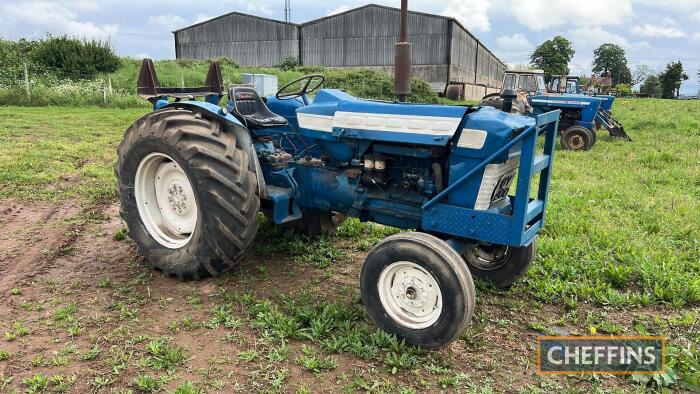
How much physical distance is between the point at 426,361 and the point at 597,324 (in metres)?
1.34

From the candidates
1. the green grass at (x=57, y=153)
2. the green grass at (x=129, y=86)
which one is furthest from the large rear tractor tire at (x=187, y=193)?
the green grass at (x=129, y=86)

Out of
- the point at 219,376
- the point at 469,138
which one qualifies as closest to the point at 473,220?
the point at 469,138

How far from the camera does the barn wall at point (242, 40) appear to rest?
130ft

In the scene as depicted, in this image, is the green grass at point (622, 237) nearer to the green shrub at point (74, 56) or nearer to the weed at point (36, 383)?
the weed at point (36, 383)

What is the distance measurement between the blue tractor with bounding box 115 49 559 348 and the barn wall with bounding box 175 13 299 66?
3653cm

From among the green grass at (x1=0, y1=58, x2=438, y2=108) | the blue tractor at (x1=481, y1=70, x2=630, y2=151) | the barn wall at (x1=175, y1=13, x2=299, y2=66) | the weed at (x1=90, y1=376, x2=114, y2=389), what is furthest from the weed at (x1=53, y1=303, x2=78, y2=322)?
the barn wall at (x1=175, y1=13, x2=299, y2=66)

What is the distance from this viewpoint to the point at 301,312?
3.58 meters

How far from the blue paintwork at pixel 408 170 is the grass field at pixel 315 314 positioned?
0.65m

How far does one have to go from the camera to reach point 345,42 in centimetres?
3841

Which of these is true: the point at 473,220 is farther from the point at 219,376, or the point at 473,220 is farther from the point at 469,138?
the point at 219,376

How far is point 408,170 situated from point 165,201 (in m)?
2.07

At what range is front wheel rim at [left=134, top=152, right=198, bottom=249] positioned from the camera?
424 cm

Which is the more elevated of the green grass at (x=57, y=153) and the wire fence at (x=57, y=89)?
the wire fence at (x=57, y=89)

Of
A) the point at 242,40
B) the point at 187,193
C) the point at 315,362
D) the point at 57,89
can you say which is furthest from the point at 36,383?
the point at 242,40
